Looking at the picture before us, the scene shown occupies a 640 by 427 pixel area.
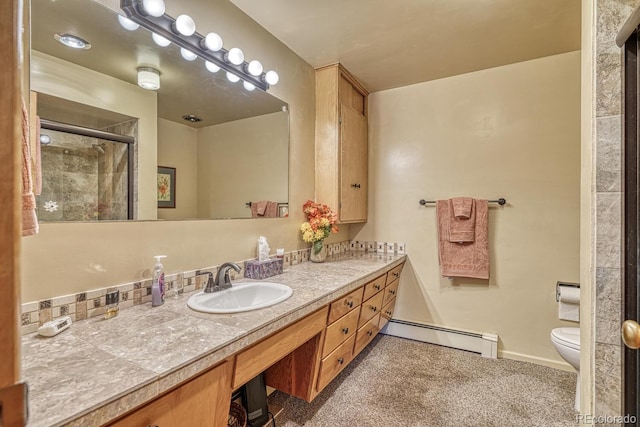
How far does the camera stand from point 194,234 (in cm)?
155

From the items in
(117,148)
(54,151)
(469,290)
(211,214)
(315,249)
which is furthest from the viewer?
(469,290)

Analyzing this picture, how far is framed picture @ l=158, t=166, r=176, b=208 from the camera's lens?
1.43m

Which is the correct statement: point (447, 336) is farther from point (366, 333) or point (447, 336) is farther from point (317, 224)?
point (317, 224)

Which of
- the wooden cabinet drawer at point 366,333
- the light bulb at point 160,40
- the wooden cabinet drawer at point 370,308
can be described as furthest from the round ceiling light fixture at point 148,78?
the wooden cabinet drawer at point 366,333

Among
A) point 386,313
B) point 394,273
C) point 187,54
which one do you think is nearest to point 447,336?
point 386,313

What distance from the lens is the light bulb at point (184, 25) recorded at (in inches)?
55.1

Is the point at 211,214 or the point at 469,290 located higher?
the point at 211,214

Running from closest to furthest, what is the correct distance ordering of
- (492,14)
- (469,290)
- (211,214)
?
1. (211,214)
2. (492,14)
3. (469,290)

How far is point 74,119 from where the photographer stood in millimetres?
1124

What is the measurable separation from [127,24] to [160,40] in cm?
14

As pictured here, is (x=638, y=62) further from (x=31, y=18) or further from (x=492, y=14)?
(x=31, y=18)

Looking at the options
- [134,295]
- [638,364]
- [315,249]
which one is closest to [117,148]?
[134,295]

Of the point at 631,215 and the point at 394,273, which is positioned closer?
the point at 631,215

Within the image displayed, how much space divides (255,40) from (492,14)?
149cm
